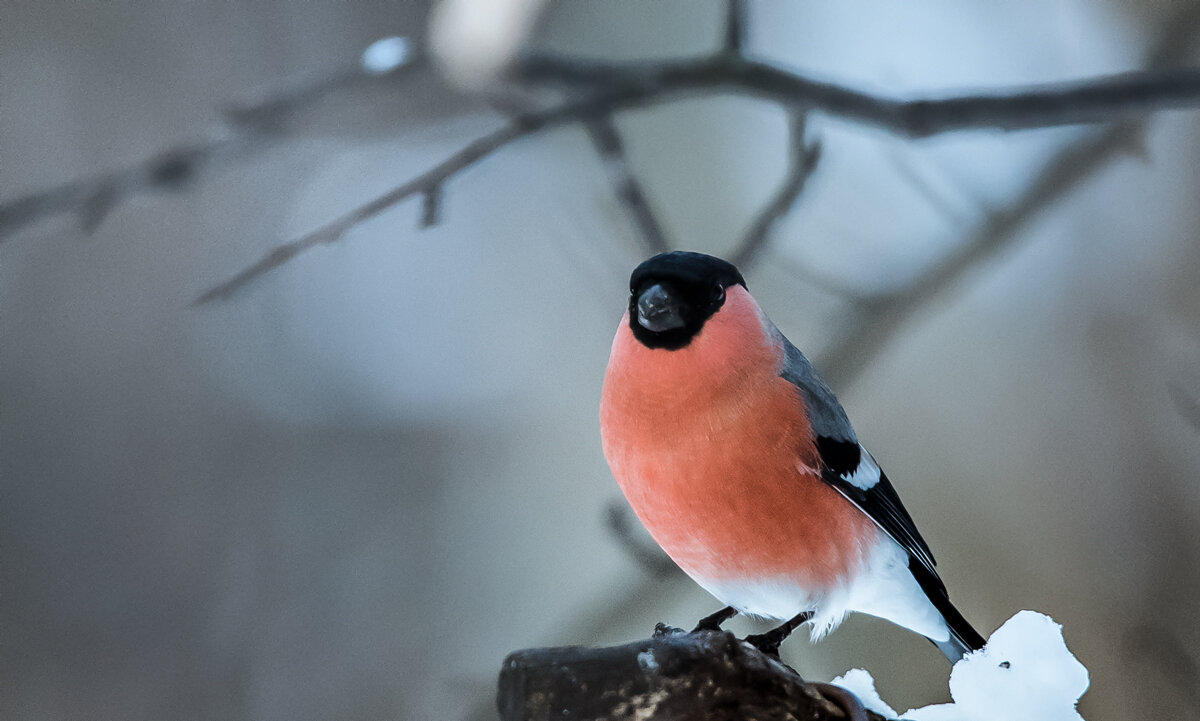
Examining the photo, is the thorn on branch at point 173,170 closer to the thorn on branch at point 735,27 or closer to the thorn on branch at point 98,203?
the thorn on branch at point 98,203

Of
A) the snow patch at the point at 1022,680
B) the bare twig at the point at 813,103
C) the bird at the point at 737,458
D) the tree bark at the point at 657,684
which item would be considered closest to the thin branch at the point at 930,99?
the bare twig at the point at 813,103

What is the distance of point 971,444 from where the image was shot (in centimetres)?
307

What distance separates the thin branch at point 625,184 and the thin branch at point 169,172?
426 millimetres

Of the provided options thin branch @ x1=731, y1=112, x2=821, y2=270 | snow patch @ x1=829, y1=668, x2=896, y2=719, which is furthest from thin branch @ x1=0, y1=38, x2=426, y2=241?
snow patch @ x1=829, y1=668, x2=896, y2=719

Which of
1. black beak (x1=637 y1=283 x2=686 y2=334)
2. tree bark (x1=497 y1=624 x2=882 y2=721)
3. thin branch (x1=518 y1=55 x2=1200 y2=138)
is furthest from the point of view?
thin branch (x1=518 y1=55 x2=1200 y2=138)

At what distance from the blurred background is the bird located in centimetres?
85

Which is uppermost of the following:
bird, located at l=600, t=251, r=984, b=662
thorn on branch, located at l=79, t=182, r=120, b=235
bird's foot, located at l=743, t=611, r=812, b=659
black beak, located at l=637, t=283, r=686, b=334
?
thorn on branch, located at l=79, t=182, r=120, b=235

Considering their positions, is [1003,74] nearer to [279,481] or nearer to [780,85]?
[780,85]

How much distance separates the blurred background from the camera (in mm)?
2674

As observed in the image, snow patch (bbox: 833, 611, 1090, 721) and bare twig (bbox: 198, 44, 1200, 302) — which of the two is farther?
bare twig (bbox: 198, 44, 1200, 302)

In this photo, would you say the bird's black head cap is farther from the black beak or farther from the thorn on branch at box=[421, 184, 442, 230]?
the thorn on branch at box=[421, 184, 442, 230]

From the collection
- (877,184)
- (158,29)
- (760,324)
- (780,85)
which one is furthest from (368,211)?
(158,29)

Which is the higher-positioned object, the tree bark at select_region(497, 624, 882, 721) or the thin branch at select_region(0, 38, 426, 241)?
the thin branch at select_region(0, 38, 426, 241)

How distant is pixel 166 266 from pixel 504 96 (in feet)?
6.47
